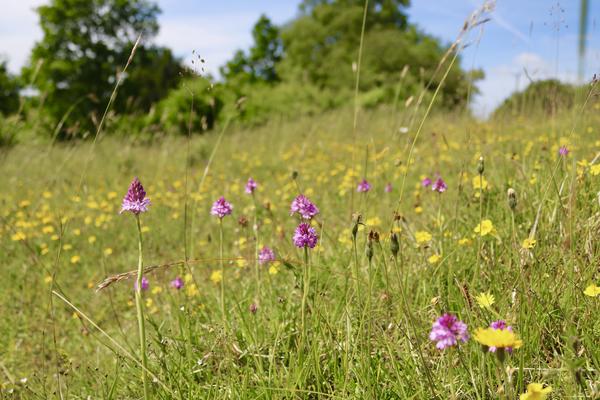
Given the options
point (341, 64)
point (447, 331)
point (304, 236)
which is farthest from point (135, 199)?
point (341, 64)

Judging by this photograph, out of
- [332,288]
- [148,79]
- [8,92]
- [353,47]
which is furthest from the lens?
[8,92]

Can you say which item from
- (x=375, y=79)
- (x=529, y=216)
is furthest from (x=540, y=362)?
(x=375, y=79)

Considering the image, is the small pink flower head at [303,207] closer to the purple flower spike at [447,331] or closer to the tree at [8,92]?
the purple flower spike at [447,331]

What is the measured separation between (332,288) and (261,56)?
30.5m

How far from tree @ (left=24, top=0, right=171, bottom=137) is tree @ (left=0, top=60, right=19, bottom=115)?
380 cm

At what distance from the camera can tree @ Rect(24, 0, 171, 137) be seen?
2286cm

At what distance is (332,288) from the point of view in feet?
6.26

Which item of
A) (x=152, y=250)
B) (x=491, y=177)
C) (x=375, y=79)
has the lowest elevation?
(x=152, y=250)

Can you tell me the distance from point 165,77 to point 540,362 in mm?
25136

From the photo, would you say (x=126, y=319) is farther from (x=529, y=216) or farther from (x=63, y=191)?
(x=63, y=191)

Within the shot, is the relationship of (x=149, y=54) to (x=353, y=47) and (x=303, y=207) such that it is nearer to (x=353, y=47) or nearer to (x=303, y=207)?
(x=353, y=47)

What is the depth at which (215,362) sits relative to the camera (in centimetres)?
169

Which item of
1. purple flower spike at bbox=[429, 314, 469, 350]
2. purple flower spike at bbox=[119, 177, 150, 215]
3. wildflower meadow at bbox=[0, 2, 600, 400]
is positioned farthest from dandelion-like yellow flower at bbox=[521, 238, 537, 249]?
purple flower spike at bbox=[119, 177, 150, 215]

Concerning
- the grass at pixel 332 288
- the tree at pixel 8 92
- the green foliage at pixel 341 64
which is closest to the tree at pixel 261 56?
the green foliage at pixel 341 64
